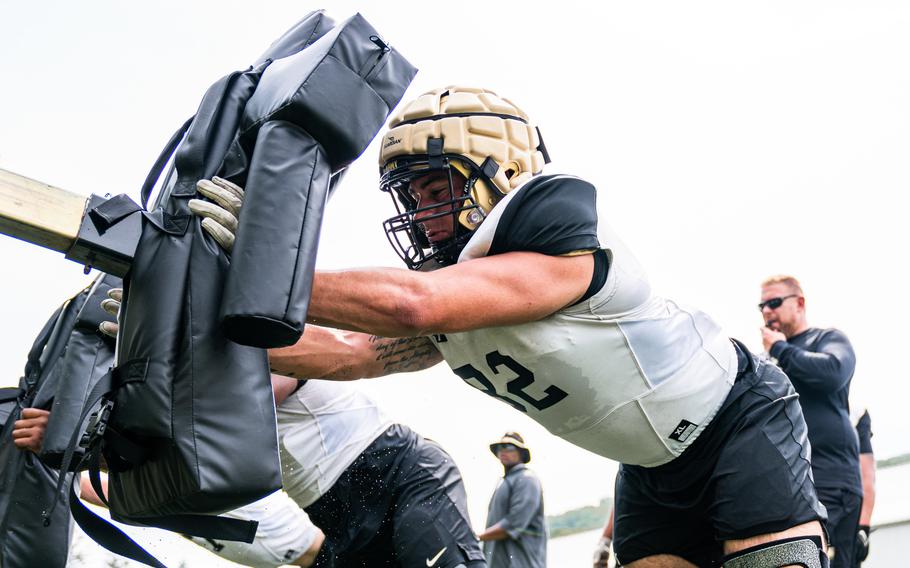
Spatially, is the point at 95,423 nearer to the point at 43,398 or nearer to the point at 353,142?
the point at 353,142

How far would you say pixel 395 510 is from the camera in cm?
372

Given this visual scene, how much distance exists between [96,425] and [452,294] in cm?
79

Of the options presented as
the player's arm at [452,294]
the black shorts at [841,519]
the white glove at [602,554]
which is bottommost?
the black shorts at [841,519]

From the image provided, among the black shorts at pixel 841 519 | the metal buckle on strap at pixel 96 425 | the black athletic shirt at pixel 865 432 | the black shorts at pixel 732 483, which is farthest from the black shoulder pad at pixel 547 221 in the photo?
the black athletic shirt at pixel 865 432

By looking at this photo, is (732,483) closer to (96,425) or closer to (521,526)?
(96,425)

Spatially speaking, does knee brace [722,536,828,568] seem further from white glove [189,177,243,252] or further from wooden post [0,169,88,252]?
wooden post [0,169,88,252]

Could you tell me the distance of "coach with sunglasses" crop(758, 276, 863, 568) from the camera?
4.88m

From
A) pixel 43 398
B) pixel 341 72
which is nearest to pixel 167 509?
pixel 341 72

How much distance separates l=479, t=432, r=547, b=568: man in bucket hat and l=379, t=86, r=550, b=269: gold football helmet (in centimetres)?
429

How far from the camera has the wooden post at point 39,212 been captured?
162 cm

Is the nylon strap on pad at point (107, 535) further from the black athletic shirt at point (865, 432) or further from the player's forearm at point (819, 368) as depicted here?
the black athletic shirt at point (865, 432)

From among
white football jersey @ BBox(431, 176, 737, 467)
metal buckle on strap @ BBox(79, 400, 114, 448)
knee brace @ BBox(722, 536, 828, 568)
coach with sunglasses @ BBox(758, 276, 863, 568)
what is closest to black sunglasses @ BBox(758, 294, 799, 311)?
coach with sunglasses @ BBox(758, 276, 863, 568)

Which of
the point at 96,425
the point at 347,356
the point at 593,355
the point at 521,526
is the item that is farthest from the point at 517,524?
the point at 96,425

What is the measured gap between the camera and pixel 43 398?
3814mm
